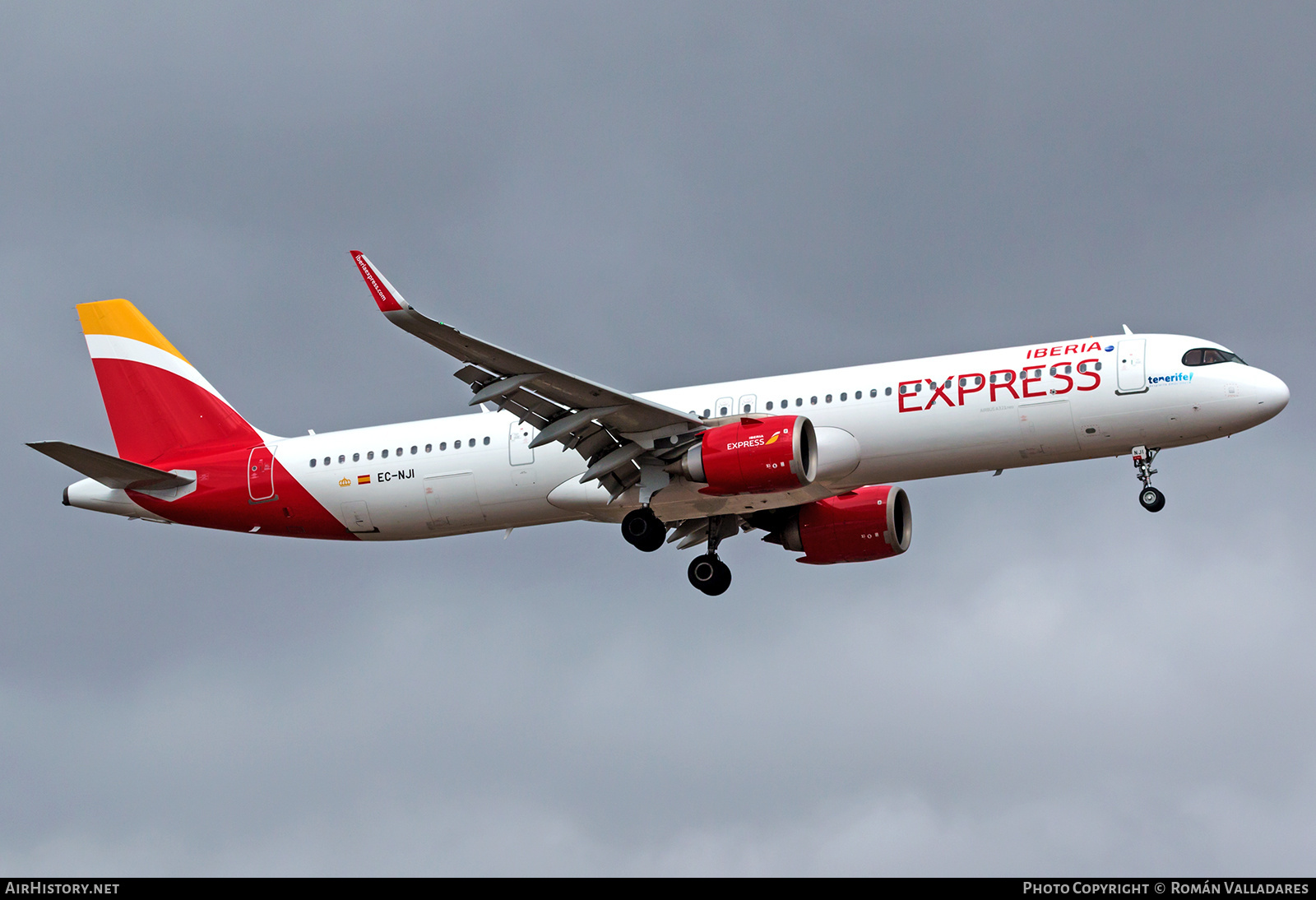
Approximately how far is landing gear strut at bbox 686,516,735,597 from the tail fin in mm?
13306

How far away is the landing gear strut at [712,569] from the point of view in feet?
146

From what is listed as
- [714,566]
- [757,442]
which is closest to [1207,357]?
Answer: [757,442]

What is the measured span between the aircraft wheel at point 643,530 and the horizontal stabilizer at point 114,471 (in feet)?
43.5

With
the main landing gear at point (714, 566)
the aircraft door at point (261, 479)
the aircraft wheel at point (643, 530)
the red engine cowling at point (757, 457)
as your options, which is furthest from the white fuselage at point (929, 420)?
the aircraft door at point (261, 479)

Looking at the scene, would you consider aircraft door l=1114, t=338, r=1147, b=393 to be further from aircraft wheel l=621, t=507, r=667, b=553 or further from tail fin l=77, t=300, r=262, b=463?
tail fin l=77, t=300, r=262, b=463

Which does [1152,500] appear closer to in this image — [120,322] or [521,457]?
[521,457]

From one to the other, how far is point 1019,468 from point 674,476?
8692 millimetres

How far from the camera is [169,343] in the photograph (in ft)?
157

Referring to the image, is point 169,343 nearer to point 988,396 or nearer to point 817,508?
point 817,508

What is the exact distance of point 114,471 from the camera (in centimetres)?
4375
